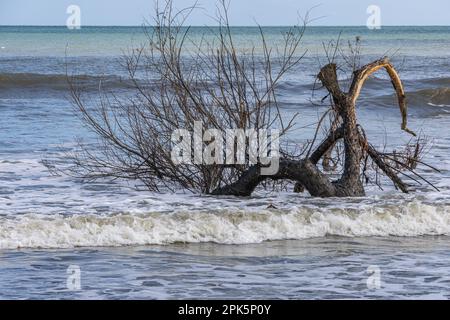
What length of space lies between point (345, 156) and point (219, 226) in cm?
208

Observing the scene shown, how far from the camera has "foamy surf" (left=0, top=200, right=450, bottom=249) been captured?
10203mm

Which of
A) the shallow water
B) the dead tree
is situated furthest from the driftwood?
the shallow water

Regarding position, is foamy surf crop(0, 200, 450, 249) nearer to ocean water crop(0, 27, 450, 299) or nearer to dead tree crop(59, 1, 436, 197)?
ocean water crop(0, 27, 450, 299)

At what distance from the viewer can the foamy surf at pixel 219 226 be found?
33.5 feet

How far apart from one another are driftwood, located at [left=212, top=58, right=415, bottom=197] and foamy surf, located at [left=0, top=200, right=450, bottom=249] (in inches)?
22.1

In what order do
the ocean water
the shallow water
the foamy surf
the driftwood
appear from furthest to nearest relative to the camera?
the driftwood, the foamy surf, the ocean water, the shallow water

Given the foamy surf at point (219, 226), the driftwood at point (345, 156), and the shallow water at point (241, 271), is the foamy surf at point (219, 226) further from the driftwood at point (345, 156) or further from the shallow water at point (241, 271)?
the driftwood at point (345, 156)

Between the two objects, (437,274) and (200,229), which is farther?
(200,229)

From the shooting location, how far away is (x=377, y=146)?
17219mm

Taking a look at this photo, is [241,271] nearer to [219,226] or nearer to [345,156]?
[219,226]

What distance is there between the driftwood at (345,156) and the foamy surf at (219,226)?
561 mm

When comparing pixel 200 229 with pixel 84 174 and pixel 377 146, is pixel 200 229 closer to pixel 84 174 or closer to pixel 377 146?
pixel 84 174

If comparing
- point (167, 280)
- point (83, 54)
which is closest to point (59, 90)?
point (83, 54)

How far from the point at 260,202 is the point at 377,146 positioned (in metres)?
5.84
